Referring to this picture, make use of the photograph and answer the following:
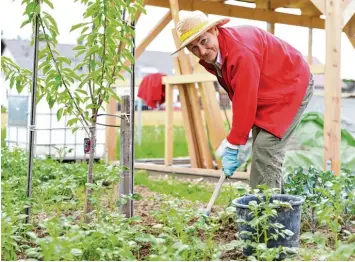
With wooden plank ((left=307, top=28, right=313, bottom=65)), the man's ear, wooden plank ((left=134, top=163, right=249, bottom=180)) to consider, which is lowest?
wooden plank ((left=134, top=163, right=249, bottom=180))

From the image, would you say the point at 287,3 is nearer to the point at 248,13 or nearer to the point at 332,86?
the point at 248,13

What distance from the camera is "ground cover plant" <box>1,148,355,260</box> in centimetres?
246

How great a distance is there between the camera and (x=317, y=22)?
8.41m

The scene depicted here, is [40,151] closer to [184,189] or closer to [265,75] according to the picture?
[184,189]

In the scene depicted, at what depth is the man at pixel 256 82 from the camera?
3.28 meters

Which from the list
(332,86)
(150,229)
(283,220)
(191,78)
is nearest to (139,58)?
(191,78)

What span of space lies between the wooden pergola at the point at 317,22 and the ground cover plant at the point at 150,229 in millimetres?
1090

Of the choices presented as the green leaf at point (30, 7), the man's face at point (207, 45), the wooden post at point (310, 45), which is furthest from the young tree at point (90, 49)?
the wooden post at point (310, 45)

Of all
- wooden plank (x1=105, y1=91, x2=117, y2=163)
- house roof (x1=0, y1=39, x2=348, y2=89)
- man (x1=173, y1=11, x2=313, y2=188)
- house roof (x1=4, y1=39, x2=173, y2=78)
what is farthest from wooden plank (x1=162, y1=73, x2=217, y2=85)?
house roof (x1=4, y1=39, x2=173, y2=78)

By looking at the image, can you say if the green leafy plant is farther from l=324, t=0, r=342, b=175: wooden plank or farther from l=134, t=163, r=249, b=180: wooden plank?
l=134, t=163, r=249, b=180: wooden plank

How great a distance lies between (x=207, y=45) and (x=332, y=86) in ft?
6.54

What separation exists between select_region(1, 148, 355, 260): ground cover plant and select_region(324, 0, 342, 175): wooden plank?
1.00 meters

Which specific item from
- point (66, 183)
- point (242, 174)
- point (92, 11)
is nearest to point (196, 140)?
point (242, 174)

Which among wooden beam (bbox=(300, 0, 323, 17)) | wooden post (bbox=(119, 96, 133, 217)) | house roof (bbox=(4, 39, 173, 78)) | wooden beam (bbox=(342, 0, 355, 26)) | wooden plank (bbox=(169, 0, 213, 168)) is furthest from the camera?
house roof (bbox=(4, 39, 173, 78))
